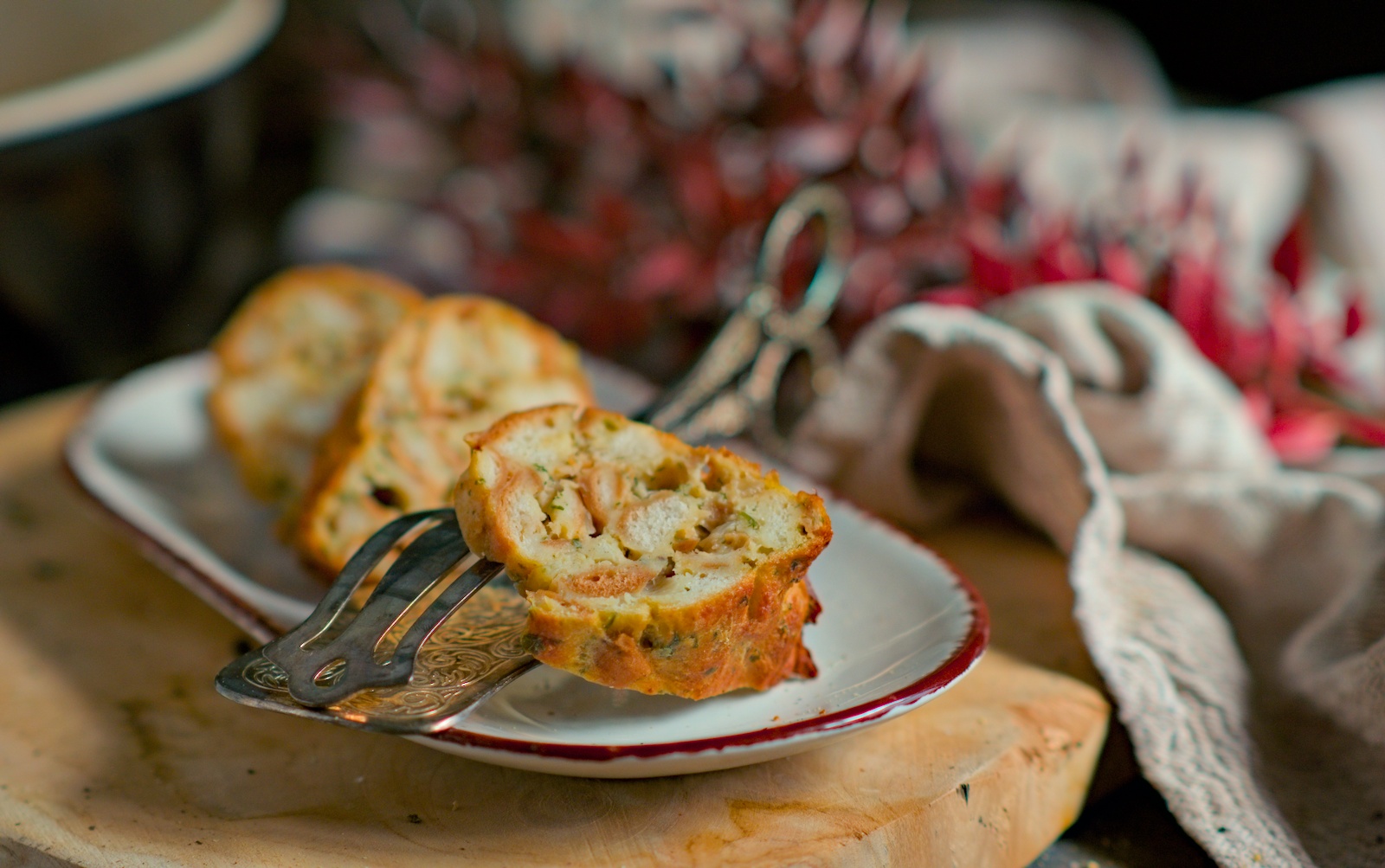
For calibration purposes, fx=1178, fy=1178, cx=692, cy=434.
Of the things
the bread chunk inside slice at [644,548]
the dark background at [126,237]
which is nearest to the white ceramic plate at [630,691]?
the bread chunk inside slice at [644,548]

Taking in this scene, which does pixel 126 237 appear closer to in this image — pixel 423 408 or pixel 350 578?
pixel 423 408

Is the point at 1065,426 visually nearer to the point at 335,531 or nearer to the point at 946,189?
the point at 946,189

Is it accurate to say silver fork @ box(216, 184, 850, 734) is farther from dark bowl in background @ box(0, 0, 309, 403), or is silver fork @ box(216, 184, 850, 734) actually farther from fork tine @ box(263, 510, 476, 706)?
dark bowl in background @ box(0, 0, 309, 403)

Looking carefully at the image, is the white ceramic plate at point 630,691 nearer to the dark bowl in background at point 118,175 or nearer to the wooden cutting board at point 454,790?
the wooden cutting board at point 454,790

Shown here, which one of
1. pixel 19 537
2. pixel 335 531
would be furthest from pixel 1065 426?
pixel 19 537

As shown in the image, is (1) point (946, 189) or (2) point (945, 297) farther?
(1) point (946, 189)

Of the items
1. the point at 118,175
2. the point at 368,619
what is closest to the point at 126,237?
the point at 118,175

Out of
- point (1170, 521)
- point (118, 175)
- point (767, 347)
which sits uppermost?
point (118, 175)
